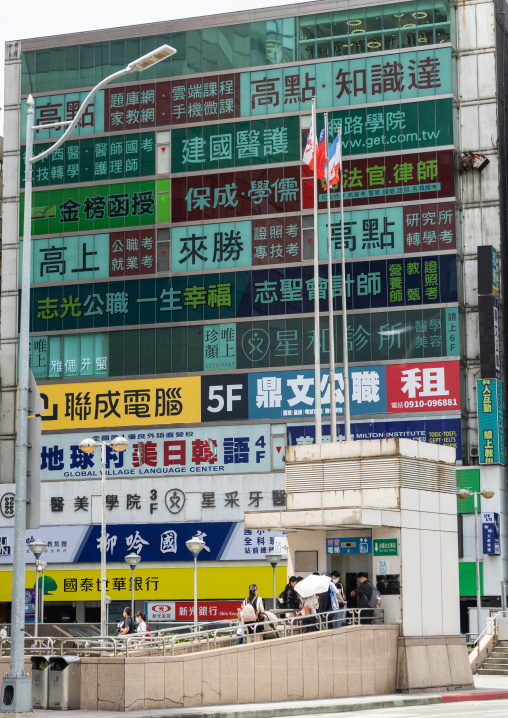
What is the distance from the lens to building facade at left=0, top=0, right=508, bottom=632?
2213 inches

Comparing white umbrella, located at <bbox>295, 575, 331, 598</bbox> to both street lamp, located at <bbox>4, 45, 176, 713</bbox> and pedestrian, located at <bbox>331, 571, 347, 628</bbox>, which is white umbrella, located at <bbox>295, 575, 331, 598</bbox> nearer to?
pedestrian, located at <bbox>331, 571, 347, 628</bbox>

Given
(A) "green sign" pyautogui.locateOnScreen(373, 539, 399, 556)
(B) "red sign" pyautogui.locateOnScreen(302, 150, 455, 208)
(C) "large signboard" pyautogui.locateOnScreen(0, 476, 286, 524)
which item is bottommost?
(A) "green sign" pyautogui.locateOnScreen(373, 539, 399, 556)

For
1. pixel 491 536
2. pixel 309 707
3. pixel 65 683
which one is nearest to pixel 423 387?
pixel 491 536

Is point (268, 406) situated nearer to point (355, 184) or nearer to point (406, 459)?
point (355, 184)

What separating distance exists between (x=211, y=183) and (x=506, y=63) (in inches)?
608

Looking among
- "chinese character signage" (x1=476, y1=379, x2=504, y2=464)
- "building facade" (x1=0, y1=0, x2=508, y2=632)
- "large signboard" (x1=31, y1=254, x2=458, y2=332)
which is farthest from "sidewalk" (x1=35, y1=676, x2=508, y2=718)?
"large signboard" (x1=31, y1=254, x2=458, y2=332)

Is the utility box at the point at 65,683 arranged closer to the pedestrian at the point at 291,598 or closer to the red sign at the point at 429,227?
the pedestrian at the point at 291,598

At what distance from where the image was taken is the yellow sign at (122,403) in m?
59.2

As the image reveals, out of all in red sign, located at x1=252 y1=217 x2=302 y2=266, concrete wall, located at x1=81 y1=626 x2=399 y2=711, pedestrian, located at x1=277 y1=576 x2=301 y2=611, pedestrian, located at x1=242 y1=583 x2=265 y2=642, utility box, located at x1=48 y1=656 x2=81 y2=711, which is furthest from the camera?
red sign, located at x1=252 y1=217 x2=302 y2=266

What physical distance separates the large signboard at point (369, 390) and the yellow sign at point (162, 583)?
23.8ft

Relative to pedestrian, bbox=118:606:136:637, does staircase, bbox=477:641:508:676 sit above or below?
below

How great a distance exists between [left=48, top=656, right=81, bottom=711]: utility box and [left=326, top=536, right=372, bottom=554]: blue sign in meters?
9.31

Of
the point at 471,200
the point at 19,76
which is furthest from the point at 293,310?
the point at 19,76

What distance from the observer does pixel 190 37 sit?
6225 cm
